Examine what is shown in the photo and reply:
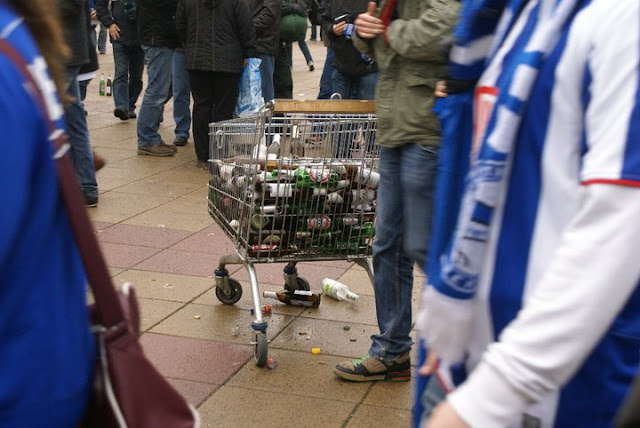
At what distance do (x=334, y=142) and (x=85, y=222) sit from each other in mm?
3038

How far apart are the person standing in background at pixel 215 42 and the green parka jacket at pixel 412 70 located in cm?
534

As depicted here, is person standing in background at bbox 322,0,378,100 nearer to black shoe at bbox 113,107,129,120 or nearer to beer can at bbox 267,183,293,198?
beer can at bbox 267,183,293,198

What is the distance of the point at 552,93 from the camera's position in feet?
5.12

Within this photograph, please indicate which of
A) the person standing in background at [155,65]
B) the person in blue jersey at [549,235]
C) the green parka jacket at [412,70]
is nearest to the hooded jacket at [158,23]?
the person standing in background at [155,65]

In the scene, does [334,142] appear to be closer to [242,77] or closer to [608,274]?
[608,274]

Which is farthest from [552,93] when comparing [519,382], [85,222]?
[85,222]

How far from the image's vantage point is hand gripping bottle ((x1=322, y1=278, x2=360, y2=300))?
5770 millimetres

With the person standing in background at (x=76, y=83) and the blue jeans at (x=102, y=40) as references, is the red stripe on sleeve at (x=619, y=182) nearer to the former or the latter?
the person standing in background at (x=76, y=83)

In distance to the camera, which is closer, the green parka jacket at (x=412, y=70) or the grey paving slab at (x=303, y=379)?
the green parka jacket at (x=412, y=70)

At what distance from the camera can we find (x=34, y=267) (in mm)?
1635

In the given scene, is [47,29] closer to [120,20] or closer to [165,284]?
[165,284]

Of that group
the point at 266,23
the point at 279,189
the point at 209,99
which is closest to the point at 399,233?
the point at 279,189

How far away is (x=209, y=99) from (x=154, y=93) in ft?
3.07

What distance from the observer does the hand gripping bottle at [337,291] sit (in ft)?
18.9
